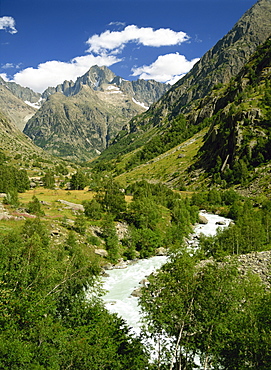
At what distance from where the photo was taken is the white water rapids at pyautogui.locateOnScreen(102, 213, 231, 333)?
34.9 m

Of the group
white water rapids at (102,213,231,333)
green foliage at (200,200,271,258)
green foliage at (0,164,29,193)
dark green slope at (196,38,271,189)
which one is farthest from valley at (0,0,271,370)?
dark green slope at (196,38,271,189)

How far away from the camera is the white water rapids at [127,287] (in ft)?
115

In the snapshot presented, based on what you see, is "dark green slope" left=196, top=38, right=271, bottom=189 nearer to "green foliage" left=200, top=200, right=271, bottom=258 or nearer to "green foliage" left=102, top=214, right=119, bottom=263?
"green foliage" left=200, top=200, right=271, bottom=258

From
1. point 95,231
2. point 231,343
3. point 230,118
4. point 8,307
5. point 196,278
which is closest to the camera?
point 8,307

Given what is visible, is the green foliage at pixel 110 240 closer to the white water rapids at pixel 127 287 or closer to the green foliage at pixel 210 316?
the white water rapids at pixel 127 287

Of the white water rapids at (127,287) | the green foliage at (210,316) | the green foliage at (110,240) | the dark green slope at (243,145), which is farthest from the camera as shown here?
the dark green slope at (243,145)

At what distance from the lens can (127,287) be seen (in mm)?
44656

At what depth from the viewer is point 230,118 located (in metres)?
167

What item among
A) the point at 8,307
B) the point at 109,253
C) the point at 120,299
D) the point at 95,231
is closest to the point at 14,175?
the point at 95,231

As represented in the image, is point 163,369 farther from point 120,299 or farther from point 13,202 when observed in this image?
point 13,202

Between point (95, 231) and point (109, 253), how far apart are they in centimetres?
1010

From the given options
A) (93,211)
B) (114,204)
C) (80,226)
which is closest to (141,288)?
(80,226)

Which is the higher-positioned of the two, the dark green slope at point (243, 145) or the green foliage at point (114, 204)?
the dark green slope at point (243, 145)

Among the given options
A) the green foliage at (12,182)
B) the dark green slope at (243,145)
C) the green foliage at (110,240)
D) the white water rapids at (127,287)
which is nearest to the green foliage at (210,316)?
the white water rapids at (127,287)
